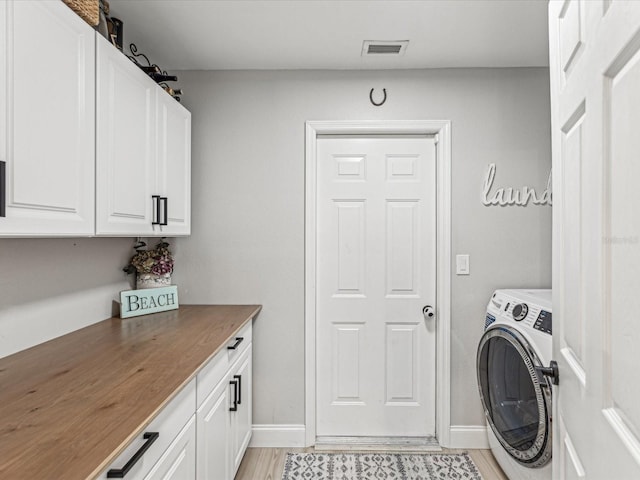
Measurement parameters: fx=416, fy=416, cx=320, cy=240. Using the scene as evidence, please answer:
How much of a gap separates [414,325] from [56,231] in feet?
6.93

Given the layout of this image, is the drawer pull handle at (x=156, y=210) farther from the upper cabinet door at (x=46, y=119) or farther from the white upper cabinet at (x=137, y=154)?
the upper cabinet door at (x=46, y=119)

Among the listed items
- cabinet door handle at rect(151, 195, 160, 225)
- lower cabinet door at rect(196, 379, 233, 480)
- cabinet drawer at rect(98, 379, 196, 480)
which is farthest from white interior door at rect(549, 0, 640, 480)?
cabinet door handle at rect(151, 195, 160, 225)

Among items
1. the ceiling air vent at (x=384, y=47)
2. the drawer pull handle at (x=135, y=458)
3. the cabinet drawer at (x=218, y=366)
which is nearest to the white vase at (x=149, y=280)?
the cabinet drawer at (x=218, y=366)

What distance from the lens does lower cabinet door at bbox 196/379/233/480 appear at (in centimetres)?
153

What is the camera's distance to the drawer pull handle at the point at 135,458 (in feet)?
2.97

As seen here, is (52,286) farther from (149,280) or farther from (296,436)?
(296,436)

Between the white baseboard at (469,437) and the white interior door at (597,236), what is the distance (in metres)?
1.59

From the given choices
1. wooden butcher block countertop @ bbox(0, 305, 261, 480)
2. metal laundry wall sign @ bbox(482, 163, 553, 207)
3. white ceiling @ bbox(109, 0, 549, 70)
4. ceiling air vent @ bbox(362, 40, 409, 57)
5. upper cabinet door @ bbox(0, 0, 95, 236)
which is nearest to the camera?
wooden butcher block countertop @ bbox(0, 305, 261, 480)

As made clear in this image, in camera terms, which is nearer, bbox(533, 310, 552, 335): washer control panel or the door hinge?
the door hinge

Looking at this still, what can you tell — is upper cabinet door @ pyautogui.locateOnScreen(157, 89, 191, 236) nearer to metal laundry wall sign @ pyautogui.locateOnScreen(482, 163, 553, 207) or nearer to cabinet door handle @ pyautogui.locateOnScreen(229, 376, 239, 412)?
cabinet door handle @ pyautogui.locateOnScreen(229, 376, 239, 412)

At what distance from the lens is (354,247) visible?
2.72 m

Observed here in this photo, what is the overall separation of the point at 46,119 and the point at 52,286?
2.57 ft

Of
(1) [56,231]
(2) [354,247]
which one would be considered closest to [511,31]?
(2) [354,247]

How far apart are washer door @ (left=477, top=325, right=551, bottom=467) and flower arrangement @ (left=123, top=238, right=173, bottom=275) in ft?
6.16
